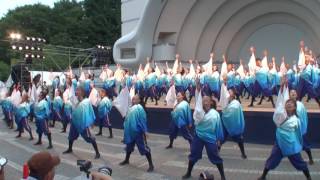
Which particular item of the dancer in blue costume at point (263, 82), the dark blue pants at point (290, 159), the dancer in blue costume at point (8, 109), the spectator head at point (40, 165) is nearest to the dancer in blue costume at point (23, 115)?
the dancer in blue costume at point (8, 109)

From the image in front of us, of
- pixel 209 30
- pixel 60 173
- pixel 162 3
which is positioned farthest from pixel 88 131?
pixel 209 30

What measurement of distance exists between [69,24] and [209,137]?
50027mm

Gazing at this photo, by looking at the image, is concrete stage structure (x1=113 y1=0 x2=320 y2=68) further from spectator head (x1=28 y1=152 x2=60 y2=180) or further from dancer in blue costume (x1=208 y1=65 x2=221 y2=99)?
spectator head (x1=28 y1=152 x2=60 y2=180)

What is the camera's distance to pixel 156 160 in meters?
10.9

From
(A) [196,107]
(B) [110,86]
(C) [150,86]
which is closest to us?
(A) [196,107]

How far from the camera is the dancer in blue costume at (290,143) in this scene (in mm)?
7891

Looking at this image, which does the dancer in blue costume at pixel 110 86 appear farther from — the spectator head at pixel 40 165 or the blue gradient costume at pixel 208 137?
the spectator head at pixel 40 165

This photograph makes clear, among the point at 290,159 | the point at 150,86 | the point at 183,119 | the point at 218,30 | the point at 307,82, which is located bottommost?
the point at 290,159

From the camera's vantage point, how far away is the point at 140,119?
996 cm

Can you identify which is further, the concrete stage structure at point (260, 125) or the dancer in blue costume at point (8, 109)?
the dancer in blue costume at point (8, 109)

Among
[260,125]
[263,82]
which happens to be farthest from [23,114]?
[263,82]

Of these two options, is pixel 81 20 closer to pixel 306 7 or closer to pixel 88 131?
pixel 306 7

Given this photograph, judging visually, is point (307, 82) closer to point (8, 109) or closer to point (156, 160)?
point (156, 160)

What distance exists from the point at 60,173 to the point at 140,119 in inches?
73.7
